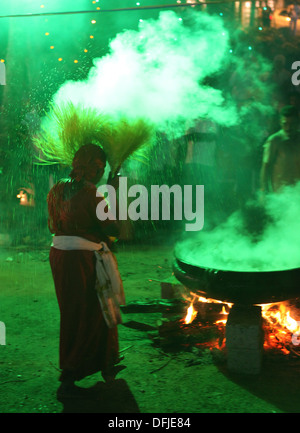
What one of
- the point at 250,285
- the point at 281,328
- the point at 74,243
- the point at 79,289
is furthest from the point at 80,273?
the point at 281,328

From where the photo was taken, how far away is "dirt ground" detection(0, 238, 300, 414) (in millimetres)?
3580

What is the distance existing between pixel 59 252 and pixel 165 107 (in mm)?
2743

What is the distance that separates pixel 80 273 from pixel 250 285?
1.47m

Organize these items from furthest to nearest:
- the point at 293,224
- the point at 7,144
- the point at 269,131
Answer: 1. the point at 7,144
2. the point at 269,131
3. the point at 293,224

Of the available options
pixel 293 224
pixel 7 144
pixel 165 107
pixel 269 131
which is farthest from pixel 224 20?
pixel 293 224

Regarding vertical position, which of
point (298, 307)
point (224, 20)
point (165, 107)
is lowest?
point (298, 307)

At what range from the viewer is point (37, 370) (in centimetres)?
423

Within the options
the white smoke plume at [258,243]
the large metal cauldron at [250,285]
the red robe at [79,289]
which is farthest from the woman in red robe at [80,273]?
the white smoke plume at [258,243]

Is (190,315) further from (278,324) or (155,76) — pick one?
(155,76)

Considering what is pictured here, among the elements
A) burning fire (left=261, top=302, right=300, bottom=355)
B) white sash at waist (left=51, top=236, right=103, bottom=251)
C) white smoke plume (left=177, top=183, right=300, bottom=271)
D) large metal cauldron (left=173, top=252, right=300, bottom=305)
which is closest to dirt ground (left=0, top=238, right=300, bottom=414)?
burning fire (left=261, top=302, right=300, bottom=355)

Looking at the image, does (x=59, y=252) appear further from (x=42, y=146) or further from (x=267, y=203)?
(x=267, y=203)

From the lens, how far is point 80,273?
3.64 m

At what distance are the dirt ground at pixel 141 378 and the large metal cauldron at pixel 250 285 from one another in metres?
0.64

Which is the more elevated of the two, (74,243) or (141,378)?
(74,243)
